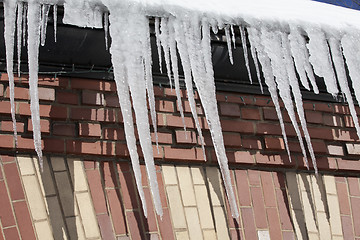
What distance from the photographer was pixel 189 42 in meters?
3.57

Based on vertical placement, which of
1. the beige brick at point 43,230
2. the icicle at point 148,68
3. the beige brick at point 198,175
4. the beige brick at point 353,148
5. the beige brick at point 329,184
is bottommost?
the beige brick at point 43,230

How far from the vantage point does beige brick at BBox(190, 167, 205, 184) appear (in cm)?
371

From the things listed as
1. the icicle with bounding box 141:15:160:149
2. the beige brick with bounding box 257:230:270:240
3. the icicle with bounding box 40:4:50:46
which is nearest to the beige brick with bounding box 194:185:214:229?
the beige brick with bounding box 257:230:270:240

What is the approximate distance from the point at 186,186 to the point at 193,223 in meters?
0.22


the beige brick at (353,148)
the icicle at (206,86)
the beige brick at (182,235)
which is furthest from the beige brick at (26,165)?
the beige brick at (353,148)

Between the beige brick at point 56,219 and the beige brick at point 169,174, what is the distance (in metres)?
0.64

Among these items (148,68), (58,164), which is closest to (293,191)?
(148,68)

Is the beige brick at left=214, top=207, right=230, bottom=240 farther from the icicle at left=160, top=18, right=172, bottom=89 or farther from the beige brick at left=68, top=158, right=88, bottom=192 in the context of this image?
the icicle at left=160, top=18, right=172, bottom=89

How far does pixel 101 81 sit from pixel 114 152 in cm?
44

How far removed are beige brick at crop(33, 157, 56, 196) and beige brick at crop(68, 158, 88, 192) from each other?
0.12 metres

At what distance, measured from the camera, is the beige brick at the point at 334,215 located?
155 inches

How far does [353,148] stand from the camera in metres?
4.22

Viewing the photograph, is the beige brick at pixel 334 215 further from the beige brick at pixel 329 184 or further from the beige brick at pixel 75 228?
the beige brick at pixel 75 228

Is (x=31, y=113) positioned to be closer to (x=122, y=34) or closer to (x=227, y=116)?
(x=122, y=34)
